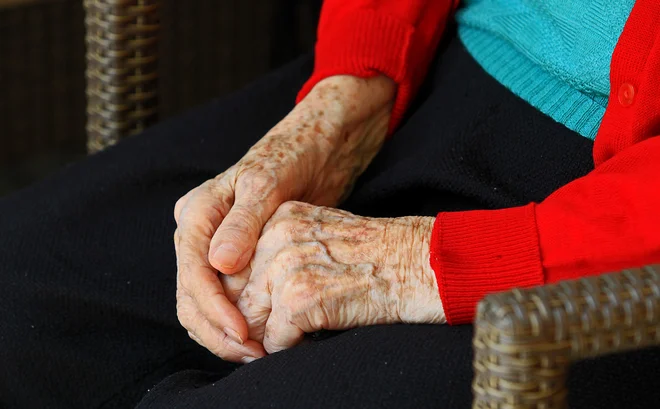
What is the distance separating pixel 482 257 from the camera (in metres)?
0.73

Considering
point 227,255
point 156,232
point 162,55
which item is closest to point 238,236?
point 227,255

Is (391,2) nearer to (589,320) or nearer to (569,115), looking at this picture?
(569,115)

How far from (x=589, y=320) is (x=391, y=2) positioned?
0.63 metres

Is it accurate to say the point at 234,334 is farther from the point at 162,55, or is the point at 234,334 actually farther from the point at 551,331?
the point at 162,55

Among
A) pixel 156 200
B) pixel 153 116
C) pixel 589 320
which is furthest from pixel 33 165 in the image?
pixel 589 320

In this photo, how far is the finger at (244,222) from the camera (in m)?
0.83

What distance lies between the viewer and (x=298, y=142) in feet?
3.18

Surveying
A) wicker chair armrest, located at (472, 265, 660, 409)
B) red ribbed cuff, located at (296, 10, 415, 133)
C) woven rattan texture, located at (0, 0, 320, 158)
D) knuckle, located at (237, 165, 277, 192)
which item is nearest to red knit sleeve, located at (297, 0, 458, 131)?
red ribbed cuff, located at (296, 10, 415, 133)

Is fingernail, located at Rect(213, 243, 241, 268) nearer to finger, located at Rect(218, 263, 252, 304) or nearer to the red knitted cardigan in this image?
finger, located at Rect(218, 263, 252, 304)

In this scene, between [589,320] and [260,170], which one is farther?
[260,170]

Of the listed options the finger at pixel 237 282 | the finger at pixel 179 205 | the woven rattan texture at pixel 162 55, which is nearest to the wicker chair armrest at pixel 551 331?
the finger at pixel 237 282

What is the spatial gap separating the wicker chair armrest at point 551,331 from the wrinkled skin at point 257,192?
26cm

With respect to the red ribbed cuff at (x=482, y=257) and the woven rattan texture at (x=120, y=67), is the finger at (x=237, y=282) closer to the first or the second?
the red ribbed cuff at (x=482, y=257)

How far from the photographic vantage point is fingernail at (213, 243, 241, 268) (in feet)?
2.71
